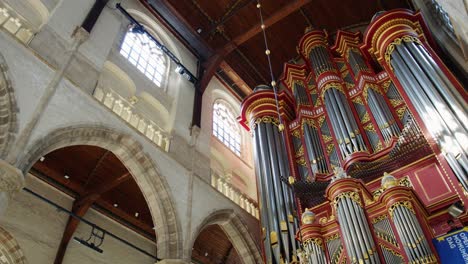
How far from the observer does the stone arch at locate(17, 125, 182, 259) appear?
8.34 meters

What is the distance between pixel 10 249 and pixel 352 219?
7.05m

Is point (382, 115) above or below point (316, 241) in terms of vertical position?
above

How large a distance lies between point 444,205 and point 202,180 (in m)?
5.55

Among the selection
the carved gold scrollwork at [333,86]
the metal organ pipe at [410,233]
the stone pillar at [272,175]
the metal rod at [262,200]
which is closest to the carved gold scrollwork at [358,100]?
the carved gold scrollwork at [333,86]

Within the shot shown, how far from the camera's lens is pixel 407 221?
20.7 ft

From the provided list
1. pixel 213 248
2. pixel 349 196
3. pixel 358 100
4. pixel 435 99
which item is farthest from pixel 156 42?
pixel 435 99

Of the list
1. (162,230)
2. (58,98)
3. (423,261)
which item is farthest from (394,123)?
(58,98)

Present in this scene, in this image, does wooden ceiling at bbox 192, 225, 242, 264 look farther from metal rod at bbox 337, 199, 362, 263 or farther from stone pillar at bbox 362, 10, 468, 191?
stone pillar at bbox 362, 10, 468, 191

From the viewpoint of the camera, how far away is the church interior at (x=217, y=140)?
6.90 meters

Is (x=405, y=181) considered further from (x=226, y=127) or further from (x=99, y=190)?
Answer: (x=226, y=127)

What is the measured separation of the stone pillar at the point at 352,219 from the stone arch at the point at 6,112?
554 cm

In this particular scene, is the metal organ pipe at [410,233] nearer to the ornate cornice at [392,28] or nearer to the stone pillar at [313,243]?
the stone pillar at [313,243]

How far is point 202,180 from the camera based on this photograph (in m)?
10.4

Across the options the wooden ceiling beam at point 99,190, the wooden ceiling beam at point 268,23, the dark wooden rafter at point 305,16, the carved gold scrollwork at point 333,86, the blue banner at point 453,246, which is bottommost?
the blue banner at point 453,246
